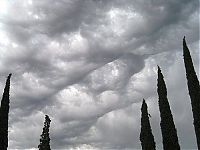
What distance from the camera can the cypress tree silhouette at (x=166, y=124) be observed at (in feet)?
142

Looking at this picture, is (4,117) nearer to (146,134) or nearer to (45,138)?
(45,138)

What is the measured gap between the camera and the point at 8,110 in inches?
1928

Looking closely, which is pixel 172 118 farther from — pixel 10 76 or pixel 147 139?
pixel 10 76

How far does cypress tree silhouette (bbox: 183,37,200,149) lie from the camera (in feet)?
132

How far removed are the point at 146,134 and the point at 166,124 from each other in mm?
8808

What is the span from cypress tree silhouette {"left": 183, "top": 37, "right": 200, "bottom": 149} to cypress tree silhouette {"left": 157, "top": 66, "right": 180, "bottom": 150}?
13.5ft

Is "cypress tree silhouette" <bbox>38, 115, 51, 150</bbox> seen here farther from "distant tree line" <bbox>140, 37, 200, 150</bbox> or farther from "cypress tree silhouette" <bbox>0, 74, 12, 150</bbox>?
"distant tree line" <bbox>140, 37, 200, 150</bbox>

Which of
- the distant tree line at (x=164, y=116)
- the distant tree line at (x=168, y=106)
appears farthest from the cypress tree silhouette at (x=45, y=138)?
the distant tree line at (x=168, y=106)

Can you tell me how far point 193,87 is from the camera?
42906 millimetres

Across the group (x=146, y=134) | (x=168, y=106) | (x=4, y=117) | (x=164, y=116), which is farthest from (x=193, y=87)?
(x=4, y=117)

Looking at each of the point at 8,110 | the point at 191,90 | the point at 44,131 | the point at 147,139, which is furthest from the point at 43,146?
the point at 191,90

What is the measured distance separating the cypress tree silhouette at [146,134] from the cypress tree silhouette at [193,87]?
41.4 ft

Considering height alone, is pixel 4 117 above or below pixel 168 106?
below

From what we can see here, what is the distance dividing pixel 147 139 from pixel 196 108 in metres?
13.7
